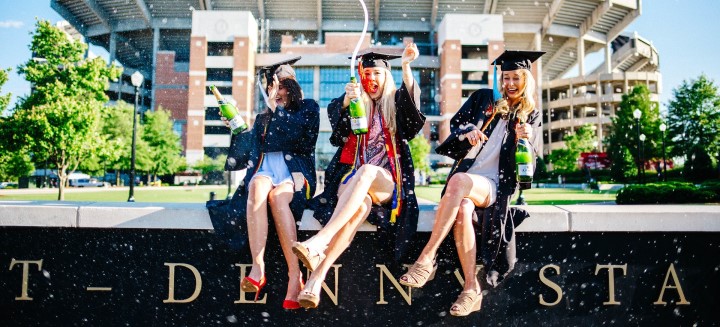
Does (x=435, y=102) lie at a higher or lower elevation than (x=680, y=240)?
higher

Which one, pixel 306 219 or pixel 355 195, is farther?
pixel 306 219

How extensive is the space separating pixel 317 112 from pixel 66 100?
16580 millimetres

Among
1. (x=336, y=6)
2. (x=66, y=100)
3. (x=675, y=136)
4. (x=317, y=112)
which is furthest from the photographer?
(x=336, y=6)

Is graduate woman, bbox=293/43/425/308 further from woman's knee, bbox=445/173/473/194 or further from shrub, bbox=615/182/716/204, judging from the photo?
shrub, bbox=615/182/716/204

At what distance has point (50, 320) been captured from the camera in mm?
3422

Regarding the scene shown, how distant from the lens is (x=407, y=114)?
354 cm

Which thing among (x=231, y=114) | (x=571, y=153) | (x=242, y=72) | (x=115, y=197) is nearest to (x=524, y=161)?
(x=231, y=114)

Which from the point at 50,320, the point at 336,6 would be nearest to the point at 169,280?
the point at 50,320

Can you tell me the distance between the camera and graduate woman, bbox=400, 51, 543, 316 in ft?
10.1

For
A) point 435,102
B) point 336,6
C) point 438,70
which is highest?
point 336,6

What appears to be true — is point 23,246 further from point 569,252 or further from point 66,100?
point 66,100

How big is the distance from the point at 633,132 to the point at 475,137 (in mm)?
42007

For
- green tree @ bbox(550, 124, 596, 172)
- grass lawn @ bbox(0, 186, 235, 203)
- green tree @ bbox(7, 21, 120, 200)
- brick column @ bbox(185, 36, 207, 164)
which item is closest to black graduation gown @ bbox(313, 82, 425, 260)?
grass lawn @ bbox(0, 186, 235, 203)

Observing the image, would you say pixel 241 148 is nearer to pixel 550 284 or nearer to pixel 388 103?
pixel 388 103
